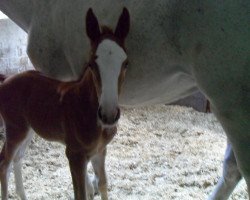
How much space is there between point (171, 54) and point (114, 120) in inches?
9.4

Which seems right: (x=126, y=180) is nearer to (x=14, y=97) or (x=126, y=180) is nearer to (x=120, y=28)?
(x=14, y=97)

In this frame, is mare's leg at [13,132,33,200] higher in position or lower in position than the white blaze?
lower

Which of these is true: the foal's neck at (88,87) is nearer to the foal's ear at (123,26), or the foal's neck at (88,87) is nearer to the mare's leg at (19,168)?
the foal's ear at (123,26)

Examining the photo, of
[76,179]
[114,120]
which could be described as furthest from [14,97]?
[114,120]

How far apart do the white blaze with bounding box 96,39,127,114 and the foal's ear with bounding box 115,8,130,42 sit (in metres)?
0.06

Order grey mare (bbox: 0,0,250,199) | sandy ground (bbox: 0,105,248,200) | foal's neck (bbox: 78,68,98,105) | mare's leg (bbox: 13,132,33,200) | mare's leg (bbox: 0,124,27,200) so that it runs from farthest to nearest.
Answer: sandy ground (bbox: 0,105,248,200), mare's leg (bbox: 13,132,33,200), mare's leg (bbox: 0,124,27,200), foal's neck (bbox: 78,68,98,105), grey mare (bbox: 0,0,250,199)

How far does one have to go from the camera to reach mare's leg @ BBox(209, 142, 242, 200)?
165 cm

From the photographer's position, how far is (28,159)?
A: 239 cm

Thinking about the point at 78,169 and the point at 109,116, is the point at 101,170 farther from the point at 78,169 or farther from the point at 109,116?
the point at 109,116

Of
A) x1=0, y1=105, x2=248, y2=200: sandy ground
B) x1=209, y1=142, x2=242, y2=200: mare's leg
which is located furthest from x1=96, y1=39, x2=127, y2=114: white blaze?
x1=0, y1=105, x2=248, y2=200: sandy ground

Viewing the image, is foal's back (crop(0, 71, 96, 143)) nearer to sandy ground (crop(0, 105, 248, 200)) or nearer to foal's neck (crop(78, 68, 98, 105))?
foal's neck (crop(78, 68, 98, 105))

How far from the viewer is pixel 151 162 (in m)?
2.39

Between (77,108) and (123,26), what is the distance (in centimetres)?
30

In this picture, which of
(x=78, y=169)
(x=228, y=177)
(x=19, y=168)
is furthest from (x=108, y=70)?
(x=19, y=168)
